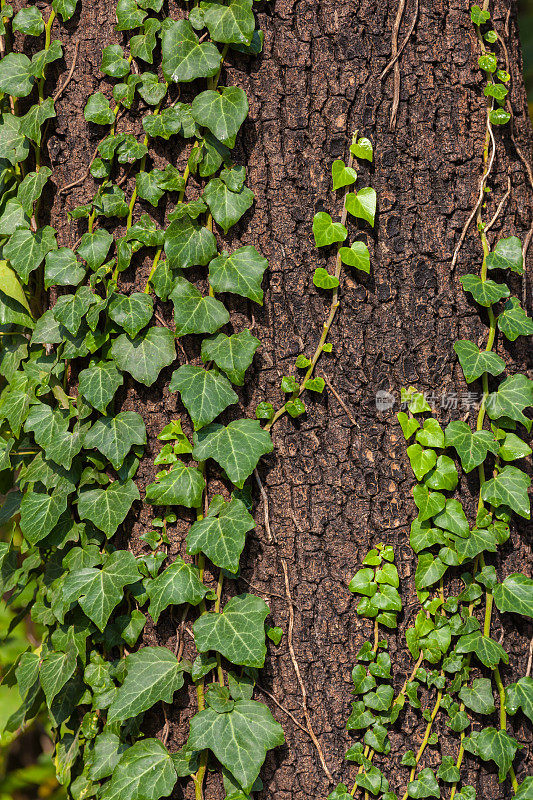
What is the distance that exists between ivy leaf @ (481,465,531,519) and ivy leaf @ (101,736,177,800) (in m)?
0.88

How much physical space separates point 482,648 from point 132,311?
1.04 meters

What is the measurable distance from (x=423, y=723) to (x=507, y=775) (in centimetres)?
24

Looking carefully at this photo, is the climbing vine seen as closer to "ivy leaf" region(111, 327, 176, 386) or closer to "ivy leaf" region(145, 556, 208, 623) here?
"ivy leaf" region(145, 556, 208, 623)

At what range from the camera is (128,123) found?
1298 millimetres

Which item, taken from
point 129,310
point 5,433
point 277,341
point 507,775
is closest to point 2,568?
point 5,433

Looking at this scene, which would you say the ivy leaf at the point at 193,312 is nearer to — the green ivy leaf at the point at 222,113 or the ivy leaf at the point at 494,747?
the green ivy leaf at the point at 222,113

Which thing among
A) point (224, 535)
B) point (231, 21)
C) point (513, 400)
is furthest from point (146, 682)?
point (231, 21)

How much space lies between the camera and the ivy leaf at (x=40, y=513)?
1354mm

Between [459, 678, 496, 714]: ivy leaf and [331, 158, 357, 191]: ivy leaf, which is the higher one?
[331, 158, 357, 191]: ivy leaf

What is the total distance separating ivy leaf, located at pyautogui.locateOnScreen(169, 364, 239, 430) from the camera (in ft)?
4.03

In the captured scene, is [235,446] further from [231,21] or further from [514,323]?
[231,21]

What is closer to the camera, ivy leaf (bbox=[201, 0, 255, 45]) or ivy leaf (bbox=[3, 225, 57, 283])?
ivy leaf (bbox=[201, 0, 255, 45])

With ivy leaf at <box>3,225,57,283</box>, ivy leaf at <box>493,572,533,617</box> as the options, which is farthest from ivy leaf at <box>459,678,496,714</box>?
ivy leaf at <box>3,225,57,283</box>

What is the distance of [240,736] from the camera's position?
3.98 feet
